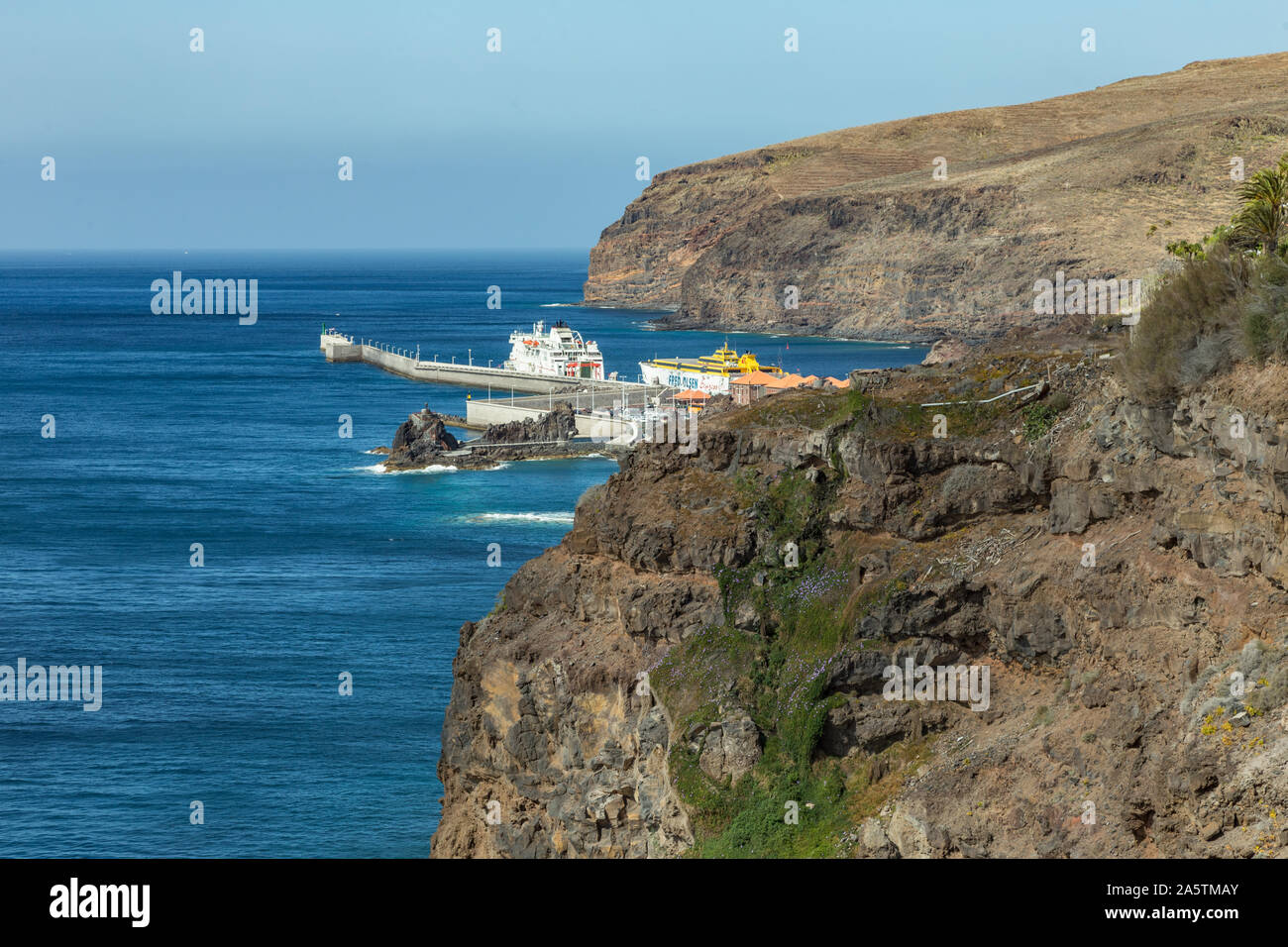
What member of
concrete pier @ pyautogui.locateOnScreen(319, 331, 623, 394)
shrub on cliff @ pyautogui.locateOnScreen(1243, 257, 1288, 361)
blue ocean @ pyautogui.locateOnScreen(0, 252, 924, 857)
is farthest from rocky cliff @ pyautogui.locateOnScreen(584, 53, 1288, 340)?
shrub on cliff @ pyautogui.locateOnScreen(1243, 257, 1288, 361)

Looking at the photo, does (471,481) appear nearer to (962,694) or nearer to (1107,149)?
(962,694)

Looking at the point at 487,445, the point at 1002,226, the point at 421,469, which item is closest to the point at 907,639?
the point at 421,469

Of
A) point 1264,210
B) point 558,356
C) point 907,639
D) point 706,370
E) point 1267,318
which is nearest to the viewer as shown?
point 1267,318

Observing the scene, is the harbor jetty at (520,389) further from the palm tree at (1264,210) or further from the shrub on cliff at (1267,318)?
the shrub on cliff at (1267,318)

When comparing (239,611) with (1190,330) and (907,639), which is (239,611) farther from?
(1190,330)

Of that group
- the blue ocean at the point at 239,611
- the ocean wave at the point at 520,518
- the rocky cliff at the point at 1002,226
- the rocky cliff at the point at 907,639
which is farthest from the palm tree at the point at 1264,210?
the rocky cliff at the point at 1002,226
